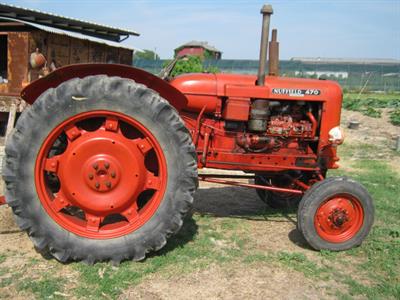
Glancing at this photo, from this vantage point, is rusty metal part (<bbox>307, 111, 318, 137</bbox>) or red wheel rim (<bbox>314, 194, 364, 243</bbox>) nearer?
red wheel rim (<bbox>314, 194, 364, 243</bbox>)

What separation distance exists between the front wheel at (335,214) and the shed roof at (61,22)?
10.4 m

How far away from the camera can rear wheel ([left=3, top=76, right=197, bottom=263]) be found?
10.1ft

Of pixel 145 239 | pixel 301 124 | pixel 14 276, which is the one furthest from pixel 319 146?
pixel 14 276

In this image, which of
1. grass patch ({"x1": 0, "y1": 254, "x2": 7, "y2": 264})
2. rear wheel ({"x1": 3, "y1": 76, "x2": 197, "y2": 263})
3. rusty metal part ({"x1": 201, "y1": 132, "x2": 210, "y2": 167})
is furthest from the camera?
rusty metal part ({"x1": 201, "y1": 132, "x2": 210, "y2": 167})

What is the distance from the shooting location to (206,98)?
3928 millimetres

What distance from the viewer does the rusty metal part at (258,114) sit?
3.92m

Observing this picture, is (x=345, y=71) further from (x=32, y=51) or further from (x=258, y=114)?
(x=258, y=114)

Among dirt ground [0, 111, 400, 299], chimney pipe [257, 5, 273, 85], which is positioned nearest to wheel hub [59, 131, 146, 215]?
dirt ground [0, 111, 400, 299]

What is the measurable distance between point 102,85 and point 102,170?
64cm

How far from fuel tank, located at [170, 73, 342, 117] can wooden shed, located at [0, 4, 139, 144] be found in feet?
19.4

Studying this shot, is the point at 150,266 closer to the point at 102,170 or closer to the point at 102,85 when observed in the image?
the point at 102,170

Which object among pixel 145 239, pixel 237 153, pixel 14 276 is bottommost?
pixel 14 276

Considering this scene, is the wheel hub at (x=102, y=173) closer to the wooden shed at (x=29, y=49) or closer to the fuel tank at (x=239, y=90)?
the fuel tank at (x=239, y=90)

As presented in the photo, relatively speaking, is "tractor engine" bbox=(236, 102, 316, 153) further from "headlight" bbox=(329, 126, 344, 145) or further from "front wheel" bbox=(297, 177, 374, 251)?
"front wheel" bbox=(297, 177, 374, 251)
